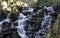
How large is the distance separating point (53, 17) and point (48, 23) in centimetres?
75

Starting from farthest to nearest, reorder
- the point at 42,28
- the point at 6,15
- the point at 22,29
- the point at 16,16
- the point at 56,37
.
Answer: the point at 6,15
the point at 16,16
the point at 22,29
the point at 42,28
the point at 56,37

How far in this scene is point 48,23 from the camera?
17109mm

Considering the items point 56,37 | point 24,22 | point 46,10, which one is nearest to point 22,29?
point 24,22

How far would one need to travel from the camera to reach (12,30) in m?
17.1

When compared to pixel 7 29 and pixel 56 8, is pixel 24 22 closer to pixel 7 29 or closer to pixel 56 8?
pixel 7 29

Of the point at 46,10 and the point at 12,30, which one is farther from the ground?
the point at 46,10

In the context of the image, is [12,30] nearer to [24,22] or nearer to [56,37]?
[24,22]

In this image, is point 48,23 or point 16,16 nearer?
point 48,23

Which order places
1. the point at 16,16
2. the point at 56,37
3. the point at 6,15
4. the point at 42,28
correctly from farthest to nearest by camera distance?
the point at 6,15 < the point at 16,16 < the point at 42,28 < the point at 56,37

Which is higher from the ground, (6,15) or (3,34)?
(6,15)

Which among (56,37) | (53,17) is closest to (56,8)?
(53,17)

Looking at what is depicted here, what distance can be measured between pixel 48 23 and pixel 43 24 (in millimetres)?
440

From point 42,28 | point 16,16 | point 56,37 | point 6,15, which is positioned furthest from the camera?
point 6,15

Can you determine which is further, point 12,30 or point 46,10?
point 46,10
